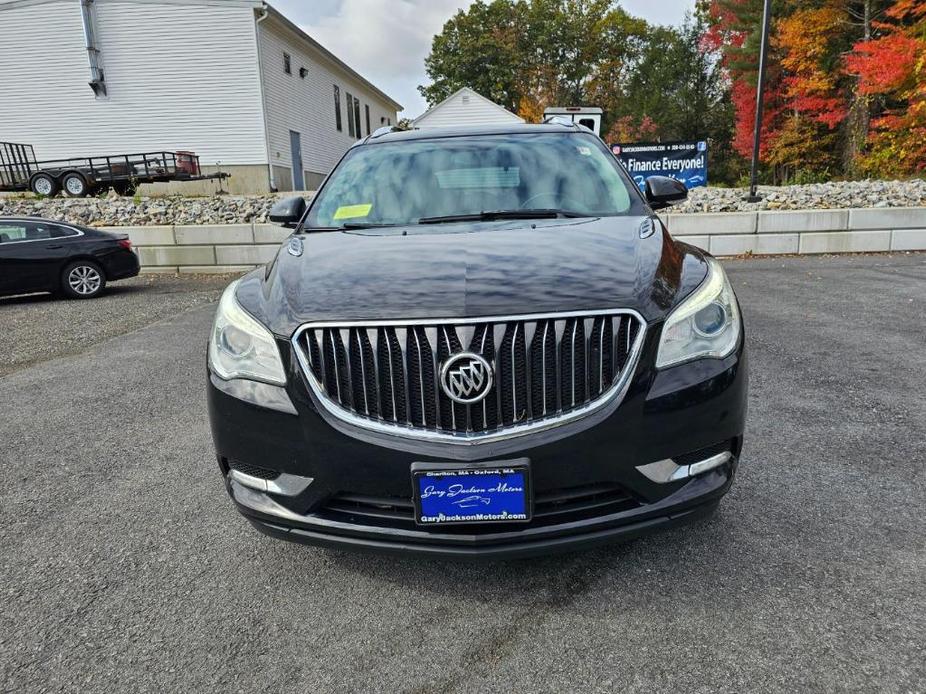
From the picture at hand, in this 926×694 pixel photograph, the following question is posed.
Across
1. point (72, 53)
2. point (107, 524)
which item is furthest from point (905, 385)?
point (72, 53)

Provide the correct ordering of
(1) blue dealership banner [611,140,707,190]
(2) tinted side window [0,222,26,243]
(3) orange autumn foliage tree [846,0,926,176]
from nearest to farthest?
(2) tinted side window [0,222,26,243], (1) blue dealership banner [611,140,707,190], (3) orange autumn foliage tree [846,0,926,176]

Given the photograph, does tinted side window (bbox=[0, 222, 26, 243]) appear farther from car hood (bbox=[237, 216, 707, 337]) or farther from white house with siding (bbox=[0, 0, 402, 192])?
white house with siding (bbox=[0, 0, 402, 192])

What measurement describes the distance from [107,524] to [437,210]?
6.80 ft

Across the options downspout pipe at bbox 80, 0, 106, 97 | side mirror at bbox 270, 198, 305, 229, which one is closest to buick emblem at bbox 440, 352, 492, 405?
side mirror at bbox 270, 198, 305, 229

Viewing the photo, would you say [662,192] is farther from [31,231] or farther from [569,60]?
[569,60]

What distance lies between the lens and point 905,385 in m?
4.18

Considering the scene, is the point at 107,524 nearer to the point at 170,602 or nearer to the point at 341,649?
the point at 170,602

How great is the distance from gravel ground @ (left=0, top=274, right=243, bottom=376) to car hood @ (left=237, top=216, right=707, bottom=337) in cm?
482

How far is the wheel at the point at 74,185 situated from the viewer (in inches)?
765

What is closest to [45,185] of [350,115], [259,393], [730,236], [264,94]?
[264,94]

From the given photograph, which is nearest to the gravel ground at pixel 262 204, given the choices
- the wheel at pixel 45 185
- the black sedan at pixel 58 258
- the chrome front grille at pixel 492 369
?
the black sedan at pixel 58 258

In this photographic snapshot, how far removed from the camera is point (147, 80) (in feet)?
73.3

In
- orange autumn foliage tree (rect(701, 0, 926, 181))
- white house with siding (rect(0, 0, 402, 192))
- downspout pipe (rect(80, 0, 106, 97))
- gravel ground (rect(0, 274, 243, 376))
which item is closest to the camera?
gravel ground (rect(0, 274, 243, 376))

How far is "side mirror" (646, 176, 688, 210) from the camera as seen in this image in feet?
11.3
